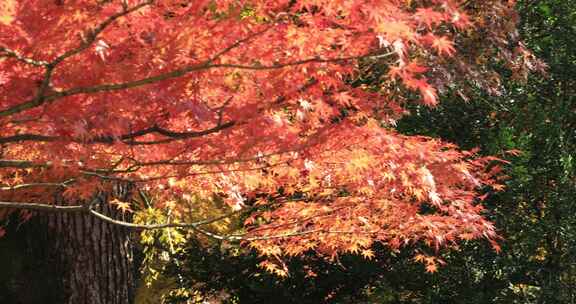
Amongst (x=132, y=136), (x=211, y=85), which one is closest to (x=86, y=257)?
(x=132, y=136)

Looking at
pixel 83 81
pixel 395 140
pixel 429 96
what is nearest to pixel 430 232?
pixel 395 140

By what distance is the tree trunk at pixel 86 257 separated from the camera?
7.67 meters

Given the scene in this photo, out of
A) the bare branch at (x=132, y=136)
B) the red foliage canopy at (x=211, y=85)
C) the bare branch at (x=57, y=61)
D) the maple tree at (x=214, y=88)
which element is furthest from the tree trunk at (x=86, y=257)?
the bare branch at (x=57, y=61)

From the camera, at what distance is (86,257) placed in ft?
25.3

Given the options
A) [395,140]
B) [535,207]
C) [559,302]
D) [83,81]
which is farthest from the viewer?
[535,207]

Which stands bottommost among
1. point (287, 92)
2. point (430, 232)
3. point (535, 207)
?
point (535, 207)

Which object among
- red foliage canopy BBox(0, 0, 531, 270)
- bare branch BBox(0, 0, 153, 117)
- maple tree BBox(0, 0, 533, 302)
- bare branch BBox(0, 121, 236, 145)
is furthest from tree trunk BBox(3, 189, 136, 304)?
bare branch BBox(0, 0, 153, 117)

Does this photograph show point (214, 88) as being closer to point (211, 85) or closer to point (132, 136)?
point (211, 85)

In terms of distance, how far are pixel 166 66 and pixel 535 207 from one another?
5.62 m

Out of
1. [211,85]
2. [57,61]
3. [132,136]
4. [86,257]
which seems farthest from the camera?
[86,257]

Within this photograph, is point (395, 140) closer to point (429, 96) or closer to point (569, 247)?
point (429, 96)

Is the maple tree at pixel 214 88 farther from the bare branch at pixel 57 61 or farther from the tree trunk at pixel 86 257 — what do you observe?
the tree trunk at pixel 86 257

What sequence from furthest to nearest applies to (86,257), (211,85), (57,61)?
1. (86,257)
2. (211,85)
3. (57,61)

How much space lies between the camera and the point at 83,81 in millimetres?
3828
